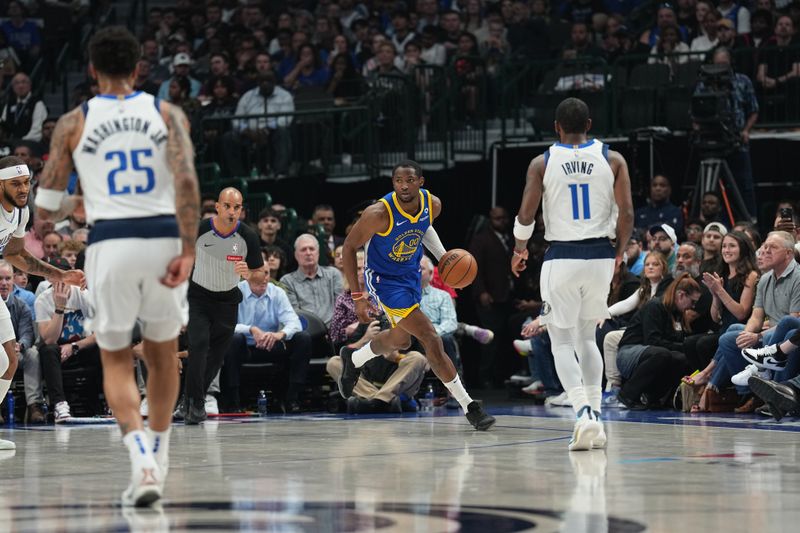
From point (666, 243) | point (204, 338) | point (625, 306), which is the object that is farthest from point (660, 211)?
point (204, 338)

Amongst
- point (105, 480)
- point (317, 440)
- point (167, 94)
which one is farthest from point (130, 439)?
point (167, 94)

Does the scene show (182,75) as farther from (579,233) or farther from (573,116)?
(579,233)

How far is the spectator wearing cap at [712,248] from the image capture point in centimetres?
1206

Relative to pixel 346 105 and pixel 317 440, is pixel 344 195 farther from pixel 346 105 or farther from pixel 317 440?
pixel 317 440

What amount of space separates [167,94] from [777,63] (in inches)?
322

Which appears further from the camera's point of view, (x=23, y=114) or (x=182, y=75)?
(x=182, y=75)

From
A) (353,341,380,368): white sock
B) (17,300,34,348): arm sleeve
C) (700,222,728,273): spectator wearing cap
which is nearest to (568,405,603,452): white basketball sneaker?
(353,341,380,368): white sock

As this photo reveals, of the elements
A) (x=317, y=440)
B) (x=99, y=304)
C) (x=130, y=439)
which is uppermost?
(x=99, y=304)

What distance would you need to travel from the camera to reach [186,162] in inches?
239

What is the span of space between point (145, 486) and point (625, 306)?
25.0 ft

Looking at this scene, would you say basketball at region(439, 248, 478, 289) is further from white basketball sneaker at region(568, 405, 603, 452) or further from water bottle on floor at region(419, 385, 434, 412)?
water bottle on floor at region(419, 385, 434, 412)

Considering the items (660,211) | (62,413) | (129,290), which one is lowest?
(62,413)

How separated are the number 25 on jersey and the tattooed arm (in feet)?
0.34

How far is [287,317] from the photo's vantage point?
12.7 metres
